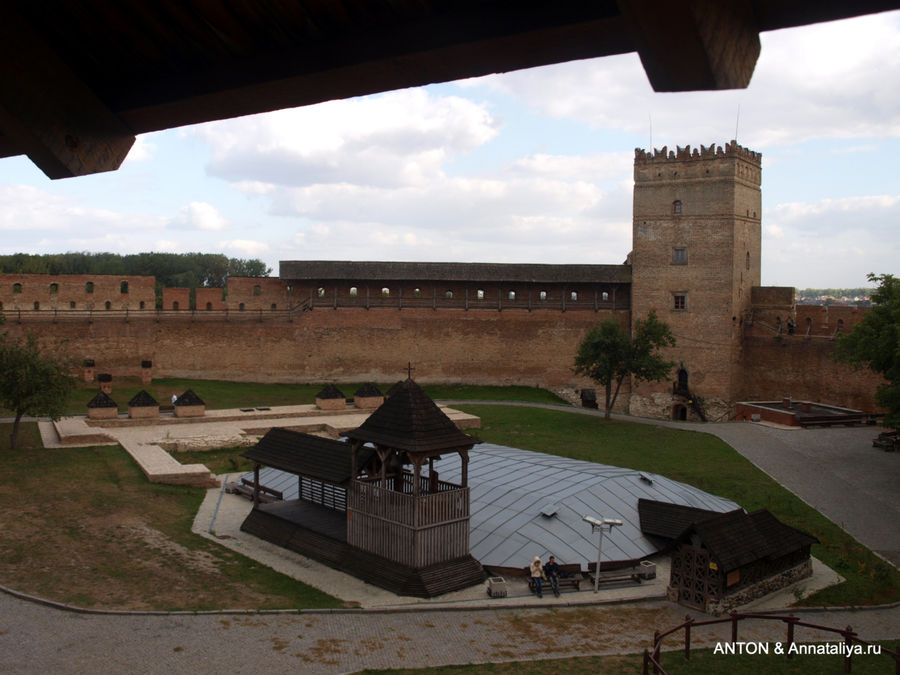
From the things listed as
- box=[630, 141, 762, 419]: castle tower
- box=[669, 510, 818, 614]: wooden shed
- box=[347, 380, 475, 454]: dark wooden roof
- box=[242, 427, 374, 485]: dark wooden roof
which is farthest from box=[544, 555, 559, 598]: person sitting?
box=[630, 141, 762, 419]: castle tower

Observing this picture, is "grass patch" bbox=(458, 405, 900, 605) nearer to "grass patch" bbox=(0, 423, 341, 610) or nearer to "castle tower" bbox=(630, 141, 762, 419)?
"castle tower" bbox=(630, 141, 762, 419)

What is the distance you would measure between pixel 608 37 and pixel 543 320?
3428 centimetres

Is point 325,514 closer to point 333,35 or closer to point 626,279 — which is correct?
point 333,35

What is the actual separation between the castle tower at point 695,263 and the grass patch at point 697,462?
274 inches

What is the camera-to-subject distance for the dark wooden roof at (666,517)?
14.3 metres

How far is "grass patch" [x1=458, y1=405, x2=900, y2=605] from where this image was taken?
1338cm

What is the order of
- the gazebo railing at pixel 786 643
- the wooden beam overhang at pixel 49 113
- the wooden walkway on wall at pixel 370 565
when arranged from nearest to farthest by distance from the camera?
the wooden beam overhang at pixel 49 113
the gazebo railing at pixel 786 643
the wooden walkway on wall at pixel 370 565

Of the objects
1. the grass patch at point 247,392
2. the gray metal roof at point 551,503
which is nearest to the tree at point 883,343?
the gray metal roof at point 551,503

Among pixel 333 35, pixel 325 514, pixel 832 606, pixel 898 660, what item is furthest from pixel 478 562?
pixel 333 35

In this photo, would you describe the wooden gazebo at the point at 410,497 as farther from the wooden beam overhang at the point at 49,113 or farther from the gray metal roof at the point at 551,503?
the wooden beam overhang at the point at 49,113

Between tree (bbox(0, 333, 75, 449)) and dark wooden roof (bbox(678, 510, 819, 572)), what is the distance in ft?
53.5

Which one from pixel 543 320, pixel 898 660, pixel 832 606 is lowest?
pixel 832 606

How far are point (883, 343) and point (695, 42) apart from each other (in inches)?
875

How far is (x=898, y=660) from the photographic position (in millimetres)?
8148
